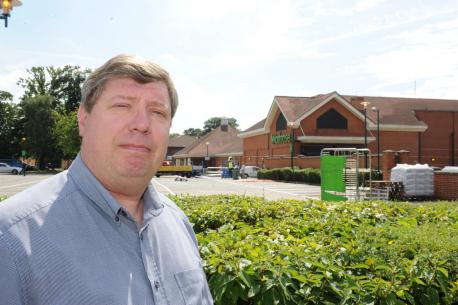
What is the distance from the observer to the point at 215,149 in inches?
2724

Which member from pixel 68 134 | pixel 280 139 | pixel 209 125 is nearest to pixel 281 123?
pixel 280 139

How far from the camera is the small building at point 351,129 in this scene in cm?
4269

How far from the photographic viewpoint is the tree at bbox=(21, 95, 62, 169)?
2640 inches

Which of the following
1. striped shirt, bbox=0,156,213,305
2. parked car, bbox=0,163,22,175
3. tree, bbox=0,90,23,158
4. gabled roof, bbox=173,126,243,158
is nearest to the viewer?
striped shirt, bbox=0,156,213,305

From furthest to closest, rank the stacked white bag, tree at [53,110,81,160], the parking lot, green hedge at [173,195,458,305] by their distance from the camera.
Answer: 1. tree at [53,110,81,160]
2. the parking lot
3. the stacked white bag
4. green hedge at [173,195,458,305]

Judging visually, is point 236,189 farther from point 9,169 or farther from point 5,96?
point 5,96

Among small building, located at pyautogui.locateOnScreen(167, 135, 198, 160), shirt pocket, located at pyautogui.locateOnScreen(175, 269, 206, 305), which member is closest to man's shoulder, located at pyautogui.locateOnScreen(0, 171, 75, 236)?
shirt pocket, located at pyautogui.locateOnScreen(175, 269, 206, 305)

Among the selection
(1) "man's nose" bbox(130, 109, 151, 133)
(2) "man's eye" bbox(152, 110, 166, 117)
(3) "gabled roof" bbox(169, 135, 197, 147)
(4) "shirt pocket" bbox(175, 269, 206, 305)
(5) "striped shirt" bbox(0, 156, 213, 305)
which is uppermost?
(3) "gabled roof" bbox(169, 135, 197, 147)

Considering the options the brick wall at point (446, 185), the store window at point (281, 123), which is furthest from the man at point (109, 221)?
the store window at point (281, 123)

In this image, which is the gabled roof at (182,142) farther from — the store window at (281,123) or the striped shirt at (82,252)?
the striped shirt at (82,252)

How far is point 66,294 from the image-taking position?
1.41 meters

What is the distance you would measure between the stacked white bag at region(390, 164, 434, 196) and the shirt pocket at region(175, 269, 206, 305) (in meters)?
18.8

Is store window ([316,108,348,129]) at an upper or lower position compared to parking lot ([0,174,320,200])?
upper

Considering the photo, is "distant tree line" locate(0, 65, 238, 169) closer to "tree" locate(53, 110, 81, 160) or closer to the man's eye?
"tree" locate(53, 110, 81, 160)
